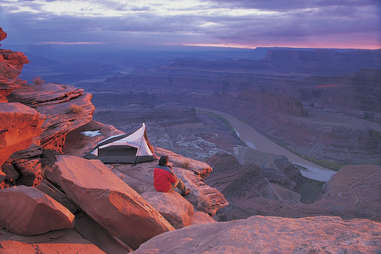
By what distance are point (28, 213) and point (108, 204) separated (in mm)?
908

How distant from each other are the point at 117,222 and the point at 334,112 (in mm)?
65344

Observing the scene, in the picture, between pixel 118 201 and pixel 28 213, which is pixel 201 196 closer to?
pixel 118 201

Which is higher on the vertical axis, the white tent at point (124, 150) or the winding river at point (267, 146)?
the white tent at point (124, 150)

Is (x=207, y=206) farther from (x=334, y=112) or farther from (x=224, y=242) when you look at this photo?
(x=334, y=112)

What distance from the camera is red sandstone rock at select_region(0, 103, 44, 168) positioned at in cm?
425

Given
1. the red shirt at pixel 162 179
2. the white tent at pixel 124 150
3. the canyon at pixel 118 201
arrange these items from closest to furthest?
the canyon at pixel 118 201 → the red shirt at pixel 162 179 → the white tent at pixel 124 150

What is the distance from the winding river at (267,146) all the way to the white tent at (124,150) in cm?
2660

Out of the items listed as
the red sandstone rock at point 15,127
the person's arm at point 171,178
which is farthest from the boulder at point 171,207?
the red sandstone rock at point 15,127

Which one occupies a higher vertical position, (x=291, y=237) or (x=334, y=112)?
(x=291, y=237)

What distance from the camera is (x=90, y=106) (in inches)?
398

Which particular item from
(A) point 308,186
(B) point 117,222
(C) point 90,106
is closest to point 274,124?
(A) point 308,186

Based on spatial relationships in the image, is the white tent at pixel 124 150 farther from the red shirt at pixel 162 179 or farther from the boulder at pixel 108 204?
the boulder at pixel 108 204

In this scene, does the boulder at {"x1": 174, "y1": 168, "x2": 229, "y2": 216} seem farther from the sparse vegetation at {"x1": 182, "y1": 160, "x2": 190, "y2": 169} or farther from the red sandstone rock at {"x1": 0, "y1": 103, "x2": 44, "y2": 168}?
the red sandstone rock at {"x1": 0, "y1": 103, "x2": 44, "y2": 168}

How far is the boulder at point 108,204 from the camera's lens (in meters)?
3.36
